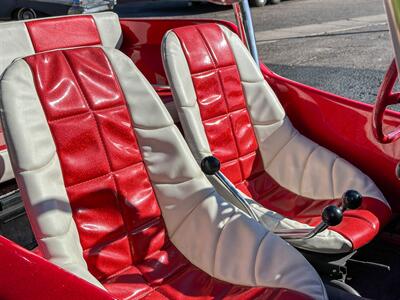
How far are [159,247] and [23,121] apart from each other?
0.60m

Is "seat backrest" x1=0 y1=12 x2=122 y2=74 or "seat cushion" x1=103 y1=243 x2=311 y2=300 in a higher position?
"seat backrest" x1=0 y1=12 x2=122 y2=74

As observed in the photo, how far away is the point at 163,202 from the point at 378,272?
885 mm

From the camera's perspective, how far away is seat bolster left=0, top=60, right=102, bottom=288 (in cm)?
145

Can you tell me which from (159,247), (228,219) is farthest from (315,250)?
(159,247)

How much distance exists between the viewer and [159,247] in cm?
173

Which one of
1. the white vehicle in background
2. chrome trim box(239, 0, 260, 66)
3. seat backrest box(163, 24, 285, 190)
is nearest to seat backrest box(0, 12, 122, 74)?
seat backrest box(163, 24, 285, 190)

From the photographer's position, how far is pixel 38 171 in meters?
1.47

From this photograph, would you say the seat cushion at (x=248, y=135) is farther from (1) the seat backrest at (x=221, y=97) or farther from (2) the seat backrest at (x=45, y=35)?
(2) the seat backrest at (x=45, y=35)

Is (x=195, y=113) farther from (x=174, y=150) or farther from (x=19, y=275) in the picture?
(x=19, y=275)

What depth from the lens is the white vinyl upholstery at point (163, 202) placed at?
1448 millimetres

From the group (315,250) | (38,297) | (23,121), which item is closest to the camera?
(38,297)

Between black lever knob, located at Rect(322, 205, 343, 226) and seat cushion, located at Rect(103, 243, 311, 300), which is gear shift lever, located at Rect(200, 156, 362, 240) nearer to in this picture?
black lever knob, located at Rect(322, 205, 343, 226)

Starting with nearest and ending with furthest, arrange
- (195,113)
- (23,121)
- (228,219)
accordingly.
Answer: (23,121)
(228,219)
(195,113)

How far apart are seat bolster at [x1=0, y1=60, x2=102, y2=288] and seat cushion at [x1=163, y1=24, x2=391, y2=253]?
715mm
